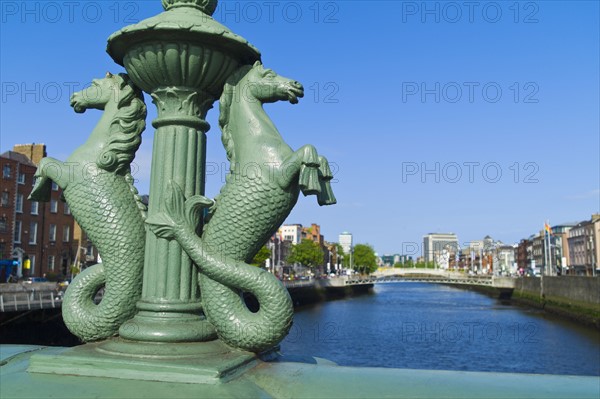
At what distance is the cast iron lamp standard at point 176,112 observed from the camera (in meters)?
3.28

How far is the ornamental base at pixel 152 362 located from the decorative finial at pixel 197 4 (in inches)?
90.3

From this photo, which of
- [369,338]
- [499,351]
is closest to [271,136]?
[499,351]

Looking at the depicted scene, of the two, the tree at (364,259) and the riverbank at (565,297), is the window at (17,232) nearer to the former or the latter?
the riverbank at (565,297)

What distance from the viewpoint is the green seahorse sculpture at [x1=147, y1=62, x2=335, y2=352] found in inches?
125

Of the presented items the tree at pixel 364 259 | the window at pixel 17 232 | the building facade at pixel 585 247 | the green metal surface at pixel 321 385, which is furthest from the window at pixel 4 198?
the tree at pixel 364 259

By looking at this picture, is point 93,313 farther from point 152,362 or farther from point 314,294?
point 314,294

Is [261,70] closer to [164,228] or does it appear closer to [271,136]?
[271,136]

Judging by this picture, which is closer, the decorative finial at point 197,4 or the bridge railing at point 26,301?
the decorative finial at point 197,4

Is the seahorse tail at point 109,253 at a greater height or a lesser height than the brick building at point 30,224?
lesser

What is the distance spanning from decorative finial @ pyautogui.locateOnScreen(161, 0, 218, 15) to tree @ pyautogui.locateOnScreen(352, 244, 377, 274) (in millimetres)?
113742

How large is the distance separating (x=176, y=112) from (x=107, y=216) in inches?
32.8

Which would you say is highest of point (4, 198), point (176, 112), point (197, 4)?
point (4, 198)

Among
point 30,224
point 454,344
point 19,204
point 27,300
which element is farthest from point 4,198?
point 454,344

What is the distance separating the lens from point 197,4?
12.1 feet
